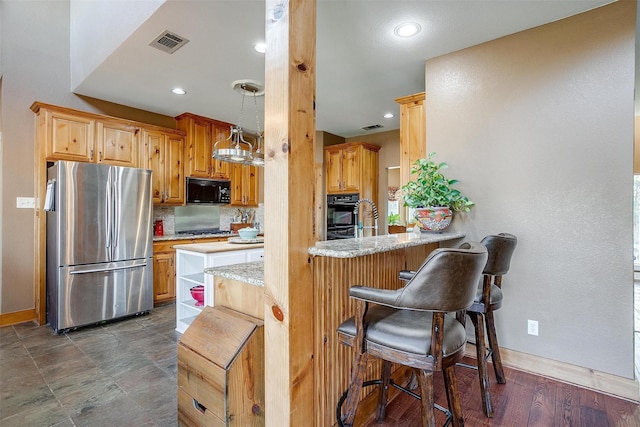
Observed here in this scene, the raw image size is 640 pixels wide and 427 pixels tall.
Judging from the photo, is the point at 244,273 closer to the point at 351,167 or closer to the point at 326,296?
the point at 326,296

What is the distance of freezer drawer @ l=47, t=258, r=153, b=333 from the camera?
3.13 meters

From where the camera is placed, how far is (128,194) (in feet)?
11.6

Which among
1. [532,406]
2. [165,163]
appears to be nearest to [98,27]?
[165,163]

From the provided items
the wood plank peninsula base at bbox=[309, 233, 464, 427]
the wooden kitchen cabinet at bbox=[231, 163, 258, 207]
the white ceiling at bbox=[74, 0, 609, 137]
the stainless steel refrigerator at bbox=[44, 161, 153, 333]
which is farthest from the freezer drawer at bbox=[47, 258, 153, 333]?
the wood plank peninsula base at bbox=[309, 233, 464, 427]

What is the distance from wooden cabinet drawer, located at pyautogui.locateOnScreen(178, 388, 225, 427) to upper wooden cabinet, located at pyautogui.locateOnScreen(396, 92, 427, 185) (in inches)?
101

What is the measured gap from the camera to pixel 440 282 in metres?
1.13

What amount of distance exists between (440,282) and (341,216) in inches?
166

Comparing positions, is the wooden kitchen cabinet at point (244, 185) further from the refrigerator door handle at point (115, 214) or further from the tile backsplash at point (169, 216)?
the refrigerator door handle at point (115, 214)

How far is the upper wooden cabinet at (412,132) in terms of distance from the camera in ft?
10.3

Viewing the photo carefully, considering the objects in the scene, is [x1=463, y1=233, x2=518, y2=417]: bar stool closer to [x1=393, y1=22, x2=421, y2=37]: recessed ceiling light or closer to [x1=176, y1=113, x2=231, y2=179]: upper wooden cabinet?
[x1=393, y1=22, x2=421, y2=37]: recessed ceiling light

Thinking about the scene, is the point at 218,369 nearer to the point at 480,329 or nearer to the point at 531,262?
the point at 480,329

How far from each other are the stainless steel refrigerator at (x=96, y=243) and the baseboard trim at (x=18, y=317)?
0.34m

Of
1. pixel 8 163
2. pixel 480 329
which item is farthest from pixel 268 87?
pixel 8 163

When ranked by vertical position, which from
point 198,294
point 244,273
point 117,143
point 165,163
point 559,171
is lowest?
point 198,294
